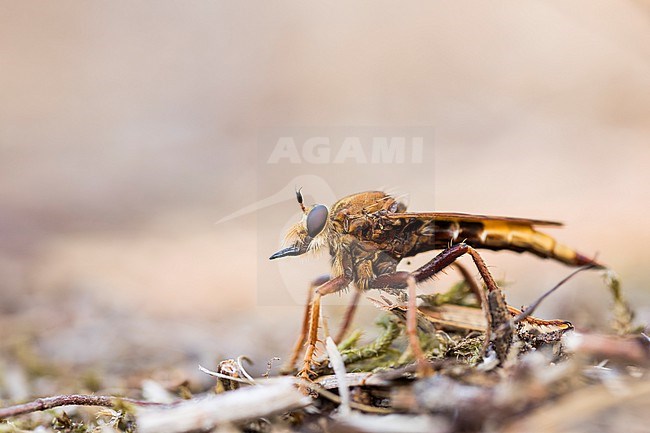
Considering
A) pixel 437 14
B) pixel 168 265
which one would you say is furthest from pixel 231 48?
pixel 168 265

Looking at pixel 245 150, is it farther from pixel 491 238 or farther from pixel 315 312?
pixel 315 312

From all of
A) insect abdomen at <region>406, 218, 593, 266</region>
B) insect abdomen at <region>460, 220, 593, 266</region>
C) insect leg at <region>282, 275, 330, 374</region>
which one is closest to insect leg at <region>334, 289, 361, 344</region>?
insect leg at <region>282, 275, 330, 374</region>

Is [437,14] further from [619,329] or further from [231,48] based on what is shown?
[619,329]

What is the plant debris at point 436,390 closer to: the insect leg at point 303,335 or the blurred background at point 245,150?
the insect leg at point 303,335

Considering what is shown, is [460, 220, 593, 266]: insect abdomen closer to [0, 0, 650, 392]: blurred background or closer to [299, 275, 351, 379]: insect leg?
[0, 0, 650, 392]: blurred background

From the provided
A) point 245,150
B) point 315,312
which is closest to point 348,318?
point 315,312
